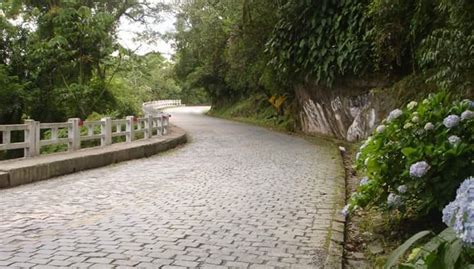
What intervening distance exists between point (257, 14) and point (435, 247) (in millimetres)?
18364

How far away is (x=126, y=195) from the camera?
7594mm

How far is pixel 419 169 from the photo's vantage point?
14.3ft

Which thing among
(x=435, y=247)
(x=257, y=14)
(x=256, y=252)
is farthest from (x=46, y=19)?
(x=435, y=247)

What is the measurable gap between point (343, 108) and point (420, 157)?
1197 centimetres

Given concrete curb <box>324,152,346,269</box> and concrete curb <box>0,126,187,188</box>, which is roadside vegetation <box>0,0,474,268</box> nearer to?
concrete curb <box>324,152,346,269</box>

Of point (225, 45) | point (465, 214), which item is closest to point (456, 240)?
point (465, 214)

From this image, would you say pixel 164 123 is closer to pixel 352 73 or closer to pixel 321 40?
pixel 321 40

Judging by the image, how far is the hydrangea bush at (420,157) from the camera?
4461 mm

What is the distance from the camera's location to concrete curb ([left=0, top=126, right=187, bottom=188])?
329 inches

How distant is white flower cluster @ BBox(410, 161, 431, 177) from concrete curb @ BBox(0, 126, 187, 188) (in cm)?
667

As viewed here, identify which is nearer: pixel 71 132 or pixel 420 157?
pixel 420 157

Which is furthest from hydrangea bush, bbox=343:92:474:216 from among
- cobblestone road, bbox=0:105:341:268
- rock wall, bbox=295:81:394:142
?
rock wall, bbox=295:81:394:142

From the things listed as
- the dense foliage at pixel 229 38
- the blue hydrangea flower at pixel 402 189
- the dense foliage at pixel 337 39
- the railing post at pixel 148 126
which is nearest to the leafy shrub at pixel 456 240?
the blue hydrangea flower at pixel 402 189

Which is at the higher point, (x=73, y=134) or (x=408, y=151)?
(x=408, y=151)
